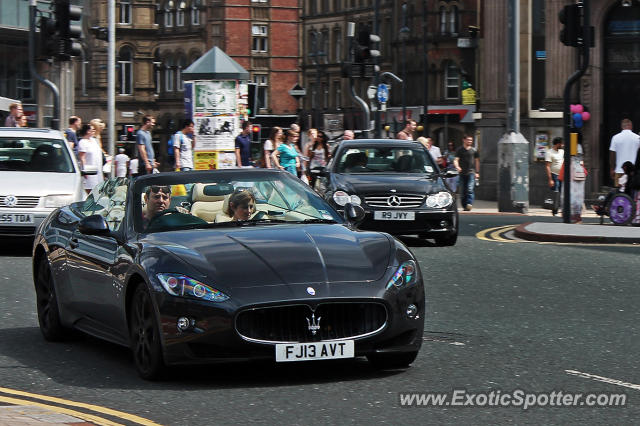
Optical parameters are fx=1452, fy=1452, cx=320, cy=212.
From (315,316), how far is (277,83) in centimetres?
10630

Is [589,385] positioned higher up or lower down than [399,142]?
lower down

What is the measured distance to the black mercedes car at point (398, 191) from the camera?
19234 mm

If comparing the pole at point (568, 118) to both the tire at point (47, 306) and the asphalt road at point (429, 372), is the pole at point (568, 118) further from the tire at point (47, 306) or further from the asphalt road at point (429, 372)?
the tire at point (47, 306)

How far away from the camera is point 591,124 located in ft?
132

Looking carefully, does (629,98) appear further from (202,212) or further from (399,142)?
(202,212)

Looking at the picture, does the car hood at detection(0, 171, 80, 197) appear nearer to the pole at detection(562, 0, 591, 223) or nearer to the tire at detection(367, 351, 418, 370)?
the pole at detection(562, 0, 591, 223)

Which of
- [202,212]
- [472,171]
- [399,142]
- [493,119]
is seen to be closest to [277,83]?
[493,119]

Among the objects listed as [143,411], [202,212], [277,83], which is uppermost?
[277,83]

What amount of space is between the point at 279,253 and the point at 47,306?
9.05 ft

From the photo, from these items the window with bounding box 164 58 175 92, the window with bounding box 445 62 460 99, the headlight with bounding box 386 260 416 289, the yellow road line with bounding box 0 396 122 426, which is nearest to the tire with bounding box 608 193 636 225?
the headlight with bounding box 386 260 416 289

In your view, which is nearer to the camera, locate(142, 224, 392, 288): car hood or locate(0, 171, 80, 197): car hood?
locate(142, 224, 392, 288): car hood

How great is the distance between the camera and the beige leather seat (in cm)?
946

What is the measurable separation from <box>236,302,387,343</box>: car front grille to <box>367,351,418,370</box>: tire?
0.47m

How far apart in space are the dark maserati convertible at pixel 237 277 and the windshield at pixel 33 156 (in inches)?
372
